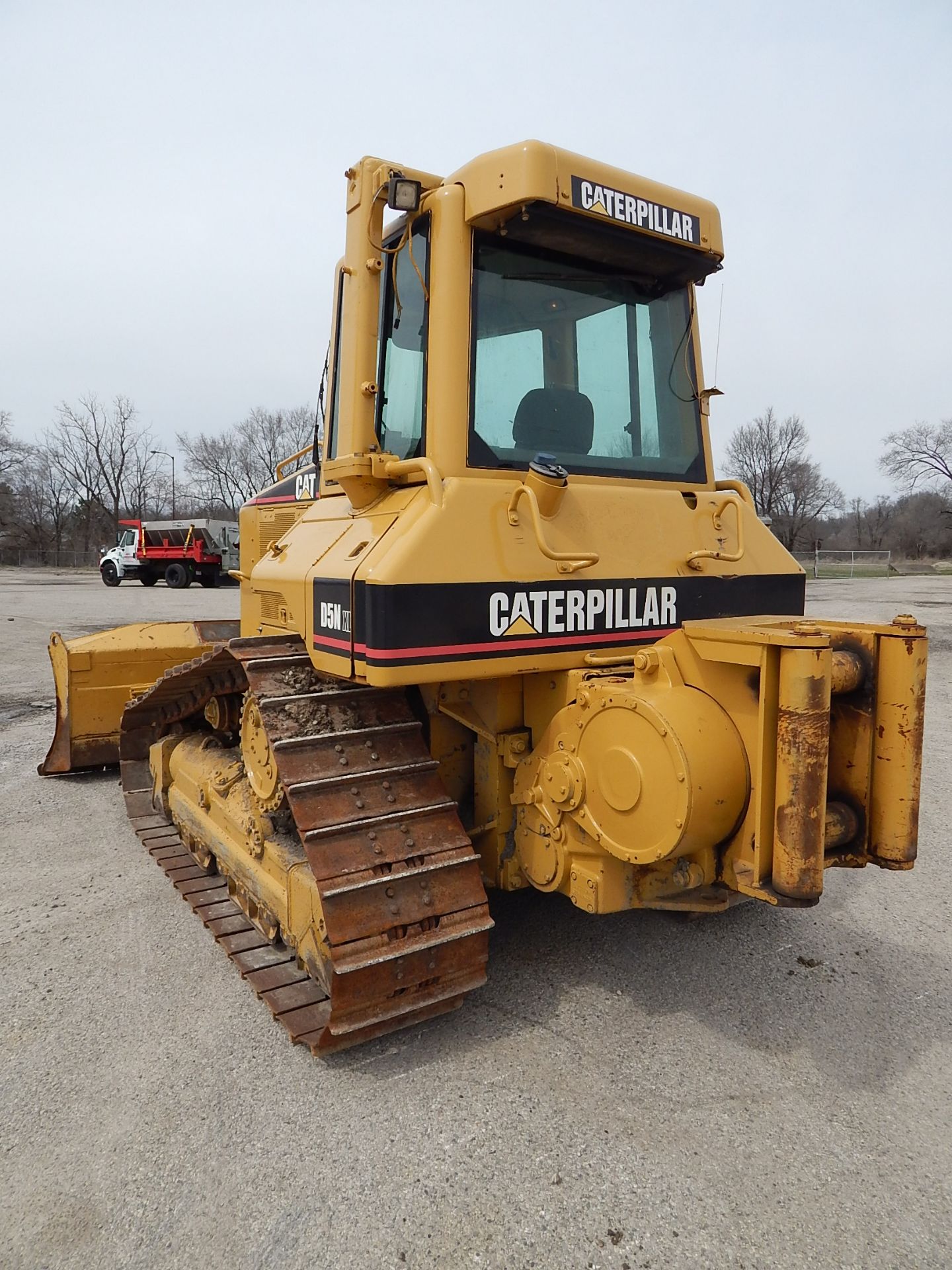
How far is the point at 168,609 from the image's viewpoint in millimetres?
19609

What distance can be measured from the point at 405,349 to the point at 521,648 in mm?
1287

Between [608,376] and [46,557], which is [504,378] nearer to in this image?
[608,376]

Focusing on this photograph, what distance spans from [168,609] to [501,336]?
1803cm

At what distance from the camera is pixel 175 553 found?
3042 cm

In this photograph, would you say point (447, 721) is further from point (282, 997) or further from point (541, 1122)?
point (541, 1122)

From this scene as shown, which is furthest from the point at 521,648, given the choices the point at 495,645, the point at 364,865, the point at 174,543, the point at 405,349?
the point at 174,543

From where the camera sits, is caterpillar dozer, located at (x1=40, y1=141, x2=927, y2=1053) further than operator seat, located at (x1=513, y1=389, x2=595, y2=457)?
No

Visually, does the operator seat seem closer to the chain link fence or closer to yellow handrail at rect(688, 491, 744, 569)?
yellow handrail at rect(688, 491, 744, 569)

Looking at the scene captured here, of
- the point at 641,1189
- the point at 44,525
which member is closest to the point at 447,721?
the point at 641,1189

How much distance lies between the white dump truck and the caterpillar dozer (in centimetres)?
2763

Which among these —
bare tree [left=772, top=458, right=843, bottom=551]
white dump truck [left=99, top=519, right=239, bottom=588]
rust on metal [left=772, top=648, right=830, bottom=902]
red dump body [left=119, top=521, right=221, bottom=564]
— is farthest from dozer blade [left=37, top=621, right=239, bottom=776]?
bare tree [left=772, top=458, right=843, bottom=551]

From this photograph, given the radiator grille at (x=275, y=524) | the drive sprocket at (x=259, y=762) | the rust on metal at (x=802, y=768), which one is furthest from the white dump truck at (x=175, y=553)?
the rust on metal at (x=802, y=768)

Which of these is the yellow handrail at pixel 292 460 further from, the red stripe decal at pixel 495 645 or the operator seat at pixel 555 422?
the red stripe decal at pixel 495 645

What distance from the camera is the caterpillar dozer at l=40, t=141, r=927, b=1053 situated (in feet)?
8.07
